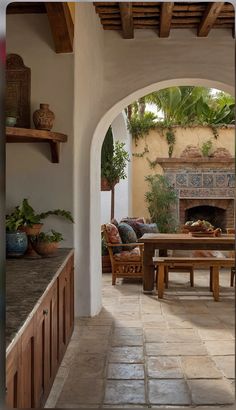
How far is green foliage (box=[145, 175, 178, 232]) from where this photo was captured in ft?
34.4

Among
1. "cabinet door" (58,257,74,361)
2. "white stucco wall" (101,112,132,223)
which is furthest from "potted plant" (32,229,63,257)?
"white stucco wall" (101,112,132,223)

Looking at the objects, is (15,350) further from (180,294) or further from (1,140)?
(180,294)

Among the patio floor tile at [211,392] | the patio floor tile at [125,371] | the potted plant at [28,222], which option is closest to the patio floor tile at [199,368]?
the patio floor tile at [211,392]

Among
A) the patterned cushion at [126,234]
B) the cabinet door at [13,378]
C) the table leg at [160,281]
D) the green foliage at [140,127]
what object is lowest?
the table leg at [160,281]

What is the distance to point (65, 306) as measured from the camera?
4.24 meters

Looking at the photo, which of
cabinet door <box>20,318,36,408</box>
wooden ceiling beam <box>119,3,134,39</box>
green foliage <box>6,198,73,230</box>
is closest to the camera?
cabinet door <box>20,318,36,408</box>

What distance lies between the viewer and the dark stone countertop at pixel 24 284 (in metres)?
2.27

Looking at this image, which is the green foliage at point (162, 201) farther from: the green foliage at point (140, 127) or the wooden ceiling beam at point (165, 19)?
the wooden ceiling beam at point (165, 19)

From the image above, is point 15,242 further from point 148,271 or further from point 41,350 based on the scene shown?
point 148,271

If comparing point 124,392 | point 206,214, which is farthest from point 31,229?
point 206,214

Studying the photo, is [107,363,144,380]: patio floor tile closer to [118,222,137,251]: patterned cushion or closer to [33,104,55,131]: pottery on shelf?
[33,104,55,131]: pottery on shelf

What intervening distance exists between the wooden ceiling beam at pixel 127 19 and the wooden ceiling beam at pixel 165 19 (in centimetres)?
34

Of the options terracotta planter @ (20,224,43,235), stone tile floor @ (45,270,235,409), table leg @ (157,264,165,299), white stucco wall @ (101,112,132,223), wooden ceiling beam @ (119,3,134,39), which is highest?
wooden ceiling beam @ (119,3,134,39)

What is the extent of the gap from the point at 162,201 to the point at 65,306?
6.53m
